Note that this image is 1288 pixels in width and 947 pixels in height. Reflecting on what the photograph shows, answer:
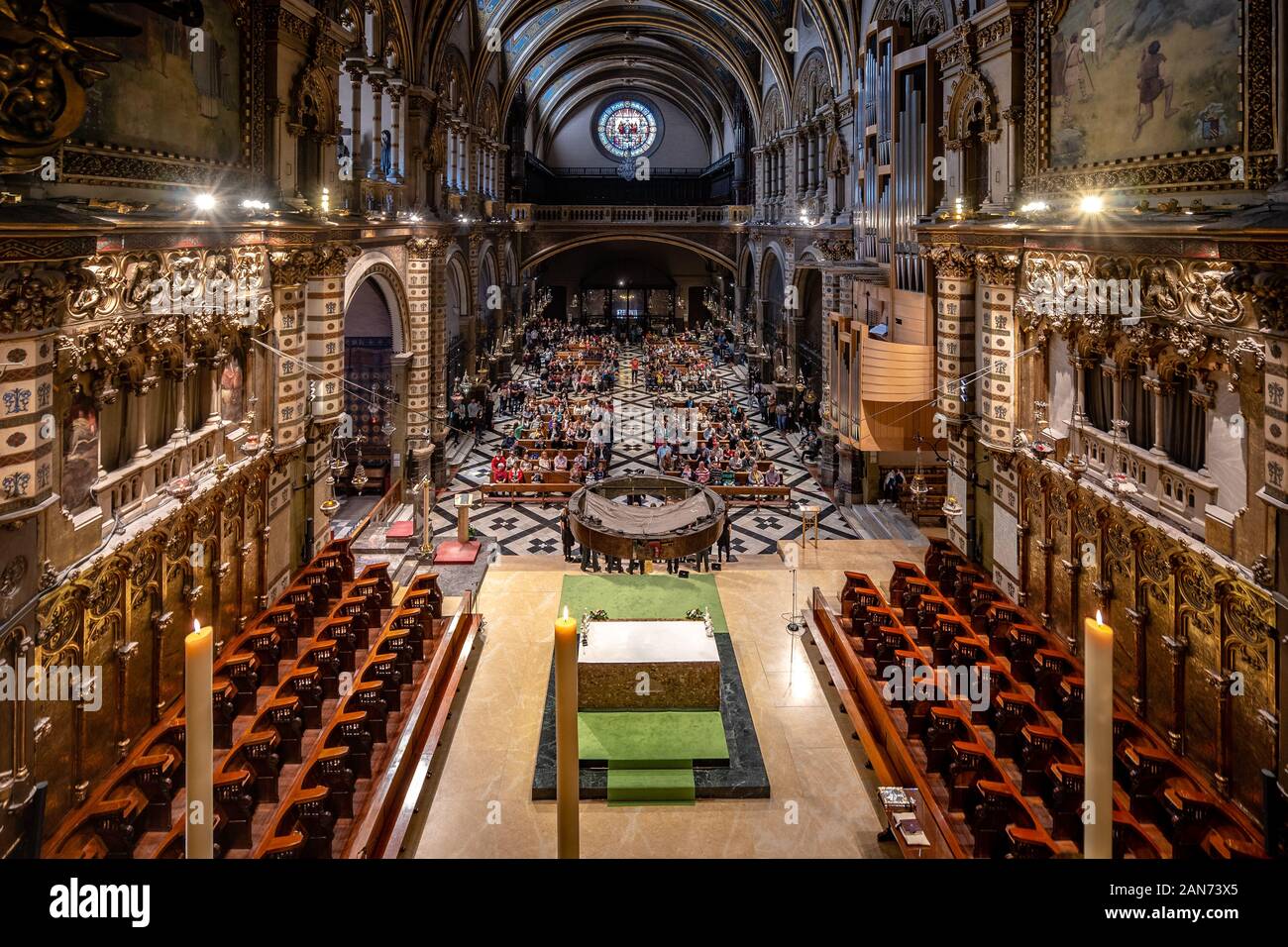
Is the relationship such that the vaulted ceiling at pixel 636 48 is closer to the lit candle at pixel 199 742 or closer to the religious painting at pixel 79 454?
the religious painting at pixel 79 454

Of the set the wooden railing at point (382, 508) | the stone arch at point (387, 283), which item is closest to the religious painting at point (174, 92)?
the stone arch at point (387, 283)

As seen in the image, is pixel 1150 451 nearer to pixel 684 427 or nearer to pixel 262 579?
pixel 262 579

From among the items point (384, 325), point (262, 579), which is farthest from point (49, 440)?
point (384, 325)

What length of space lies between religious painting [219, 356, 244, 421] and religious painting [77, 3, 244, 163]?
8.77ft

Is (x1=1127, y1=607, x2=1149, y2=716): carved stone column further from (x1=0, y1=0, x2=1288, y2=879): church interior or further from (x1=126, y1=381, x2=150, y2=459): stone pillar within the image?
(x1=126, y1=381, x2=150, y2=459): stone pillar

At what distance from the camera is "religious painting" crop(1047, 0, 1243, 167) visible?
310 inches

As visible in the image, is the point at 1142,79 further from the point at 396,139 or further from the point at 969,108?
the point at 396,139

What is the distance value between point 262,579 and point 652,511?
586cm

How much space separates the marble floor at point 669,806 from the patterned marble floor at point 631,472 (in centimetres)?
409

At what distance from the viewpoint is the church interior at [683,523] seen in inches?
278

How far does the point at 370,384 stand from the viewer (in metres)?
21.2

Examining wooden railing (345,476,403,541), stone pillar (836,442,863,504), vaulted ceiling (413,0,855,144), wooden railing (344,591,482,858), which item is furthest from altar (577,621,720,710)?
vaulted ceiling (413,0,855,144)

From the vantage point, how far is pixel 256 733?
8.80 m

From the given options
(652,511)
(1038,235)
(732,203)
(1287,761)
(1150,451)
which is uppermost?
(732,203)
